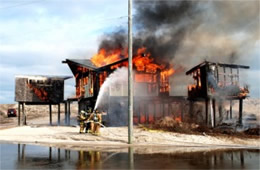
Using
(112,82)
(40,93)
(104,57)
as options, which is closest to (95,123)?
(112,82)

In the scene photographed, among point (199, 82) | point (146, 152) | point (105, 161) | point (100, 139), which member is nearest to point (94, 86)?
point (199, 82)

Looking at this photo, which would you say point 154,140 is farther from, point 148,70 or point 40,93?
point 40,93

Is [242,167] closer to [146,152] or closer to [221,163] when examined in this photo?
[221,163]

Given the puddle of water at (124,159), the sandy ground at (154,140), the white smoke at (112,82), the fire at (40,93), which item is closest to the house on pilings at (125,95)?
the white smoke at (112,82)

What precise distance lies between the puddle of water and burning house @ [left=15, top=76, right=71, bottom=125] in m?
19.0

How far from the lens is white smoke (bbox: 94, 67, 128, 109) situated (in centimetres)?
3075

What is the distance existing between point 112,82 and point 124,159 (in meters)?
19.3

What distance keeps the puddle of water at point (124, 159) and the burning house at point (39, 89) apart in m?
19.0

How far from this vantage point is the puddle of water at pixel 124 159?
11.0 m

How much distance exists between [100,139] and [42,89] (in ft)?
55.6

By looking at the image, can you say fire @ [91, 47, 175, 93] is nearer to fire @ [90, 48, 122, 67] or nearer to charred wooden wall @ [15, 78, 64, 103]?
fire @ [90, 48, 122, 67]

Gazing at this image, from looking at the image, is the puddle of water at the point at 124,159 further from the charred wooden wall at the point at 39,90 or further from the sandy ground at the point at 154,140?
the charred wooden wall at the point at 39,90

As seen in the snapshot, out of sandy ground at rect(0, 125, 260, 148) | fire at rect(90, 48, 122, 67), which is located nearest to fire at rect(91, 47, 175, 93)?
fire at rect(90, 48, 122, 67)

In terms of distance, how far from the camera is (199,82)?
102ft
